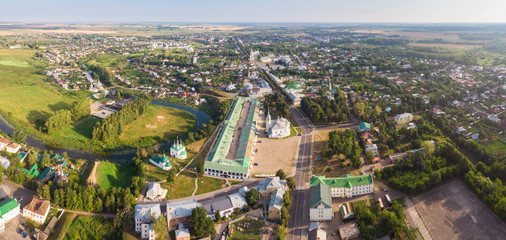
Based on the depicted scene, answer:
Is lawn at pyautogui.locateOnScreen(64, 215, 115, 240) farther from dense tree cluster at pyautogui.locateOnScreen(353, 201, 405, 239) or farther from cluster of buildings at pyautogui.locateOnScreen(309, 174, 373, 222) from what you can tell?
dense tree cluster at pyautogui.locateOnScreen(353, 201, 405, 239)

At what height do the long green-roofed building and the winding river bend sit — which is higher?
the long green-roofed building

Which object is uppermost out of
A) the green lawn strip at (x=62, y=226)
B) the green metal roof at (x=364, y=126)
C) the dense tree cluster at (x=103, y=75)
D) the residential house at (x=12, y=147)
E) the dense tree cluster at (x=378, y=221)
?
the dense tree cluster at (x=103, y=75)

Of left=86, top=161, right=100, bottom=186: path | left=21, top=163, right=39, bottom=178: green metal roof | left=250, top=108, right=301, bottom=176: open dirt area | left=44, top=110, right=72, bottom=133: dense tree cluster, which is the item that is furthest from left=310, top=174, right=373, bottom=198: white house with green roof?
left=44, top=110, right=72, bottom=133: dense tree cluster

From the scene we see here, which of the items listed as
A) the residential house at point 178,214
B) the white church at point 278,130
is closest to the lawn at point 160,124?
the white church at point 278,130

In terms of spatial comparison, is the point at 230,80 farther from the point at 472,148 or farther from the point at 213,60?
the point at 472,148

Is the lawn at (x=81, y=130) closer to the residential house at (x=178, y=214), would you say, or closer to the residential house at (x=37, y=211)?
the residential house at (x=37, y=211)

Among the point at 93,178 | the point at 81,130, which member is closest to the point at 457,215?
the point at 93,178
